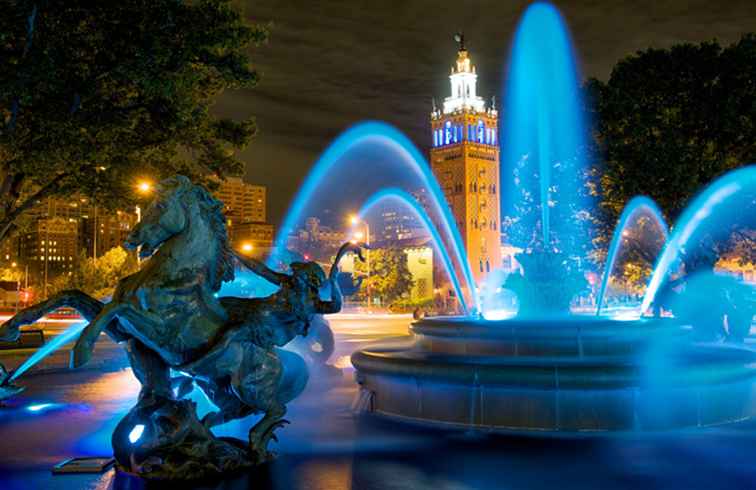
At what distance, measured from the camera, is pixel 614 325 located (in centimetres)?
1091

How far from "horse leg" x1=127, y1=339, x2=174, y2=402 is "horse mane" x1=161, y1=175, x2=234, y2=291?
878mm

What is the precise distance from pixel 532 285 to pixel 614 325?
387 cm

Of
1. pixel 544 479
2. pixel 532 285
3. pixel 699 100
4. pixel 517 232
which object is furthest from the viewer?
pixel 517 232

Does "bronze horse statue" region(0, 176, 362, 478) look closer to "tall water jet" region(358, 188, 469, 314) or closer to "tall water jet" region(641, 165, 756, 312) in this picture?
"tall water jet" region(358, 188, 469, 314)

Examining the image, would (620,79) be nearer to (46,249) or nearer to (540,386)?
(540,386)

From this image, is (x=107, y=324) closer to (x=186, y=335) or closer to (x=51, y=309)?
(x=51, y=309)

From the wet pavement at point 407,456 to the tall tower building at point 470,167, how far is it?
361 ft

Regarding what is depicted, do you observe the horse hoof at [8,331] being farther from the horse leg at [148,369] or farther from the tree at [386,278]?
the tree at [386,278]

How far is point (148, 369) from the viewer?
684 cm

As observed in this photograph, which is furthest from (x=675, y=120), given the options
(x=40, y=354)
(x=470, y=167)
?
(x=470, y=167)

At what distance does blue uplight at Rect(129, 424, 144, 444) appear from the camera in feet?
21.9

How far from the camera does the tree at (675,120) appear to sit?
2659 cm

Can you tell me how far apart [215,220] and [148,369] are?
5.23 feet

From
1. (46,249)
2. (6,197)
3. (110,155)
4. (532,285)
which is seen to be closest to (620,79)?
(532,285)
